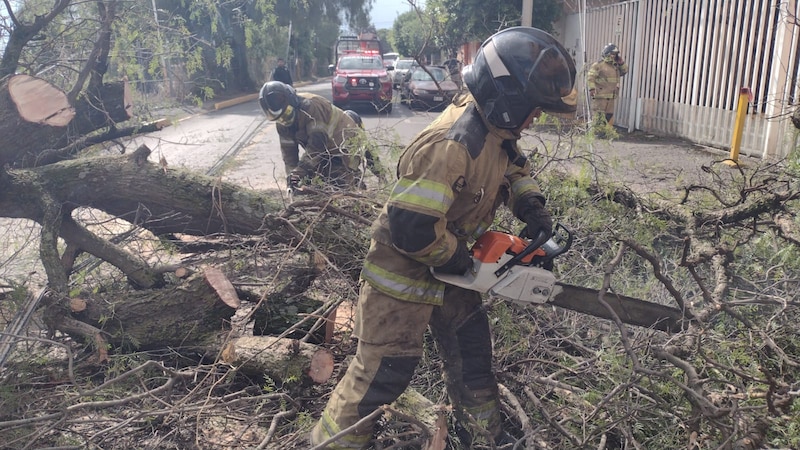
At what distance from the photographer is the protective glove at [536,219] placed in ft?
8.34

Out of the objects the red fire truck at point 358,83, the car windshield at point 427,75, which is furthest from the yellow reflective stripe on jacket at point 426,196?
the car windshield at point 427,75

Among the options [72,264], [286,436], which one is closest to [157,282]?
[72,264]

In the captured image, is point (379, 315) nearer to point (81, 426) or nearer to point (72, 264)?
point (81, 426)

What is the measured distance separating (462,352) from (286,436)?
92 cm

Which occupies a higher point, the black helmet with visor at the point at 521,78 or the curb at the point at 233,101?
the black helmet with visor at the point at 521,78

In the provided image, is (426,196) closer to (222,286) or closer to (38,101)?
(222,286)

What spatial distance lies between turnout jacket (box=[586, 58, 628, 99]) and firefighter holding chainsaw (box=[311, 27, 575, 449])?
8.42 meters

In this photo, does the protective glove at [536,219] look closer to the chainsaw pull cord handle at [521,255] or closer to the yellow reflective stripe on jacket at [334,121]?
the chainsaw pull cord handle at [521,255]

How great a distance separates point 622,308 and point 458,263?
775 millimetres

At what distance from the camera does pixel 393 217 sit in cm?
217

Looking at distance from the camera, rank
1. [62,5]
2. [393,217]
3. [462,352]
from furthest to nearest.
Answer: [62,5] < [462,352] < [393,217]

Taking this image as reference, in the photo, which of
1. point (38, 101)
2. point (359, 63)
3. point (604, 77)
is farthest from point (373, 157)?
point (359, 63)

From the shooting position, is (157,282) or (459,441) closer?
(459,441)

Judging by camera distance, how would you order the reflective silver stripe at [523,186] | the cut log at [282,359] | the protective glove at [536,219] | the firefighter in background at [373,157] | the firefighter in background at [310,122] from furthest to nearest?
the firefighter in background at [310,122] < the firefighter in background at [373,157] < the cut log at [282,359] < the reflective silver stripe at [523,186] < the protective glove at [536,219]
